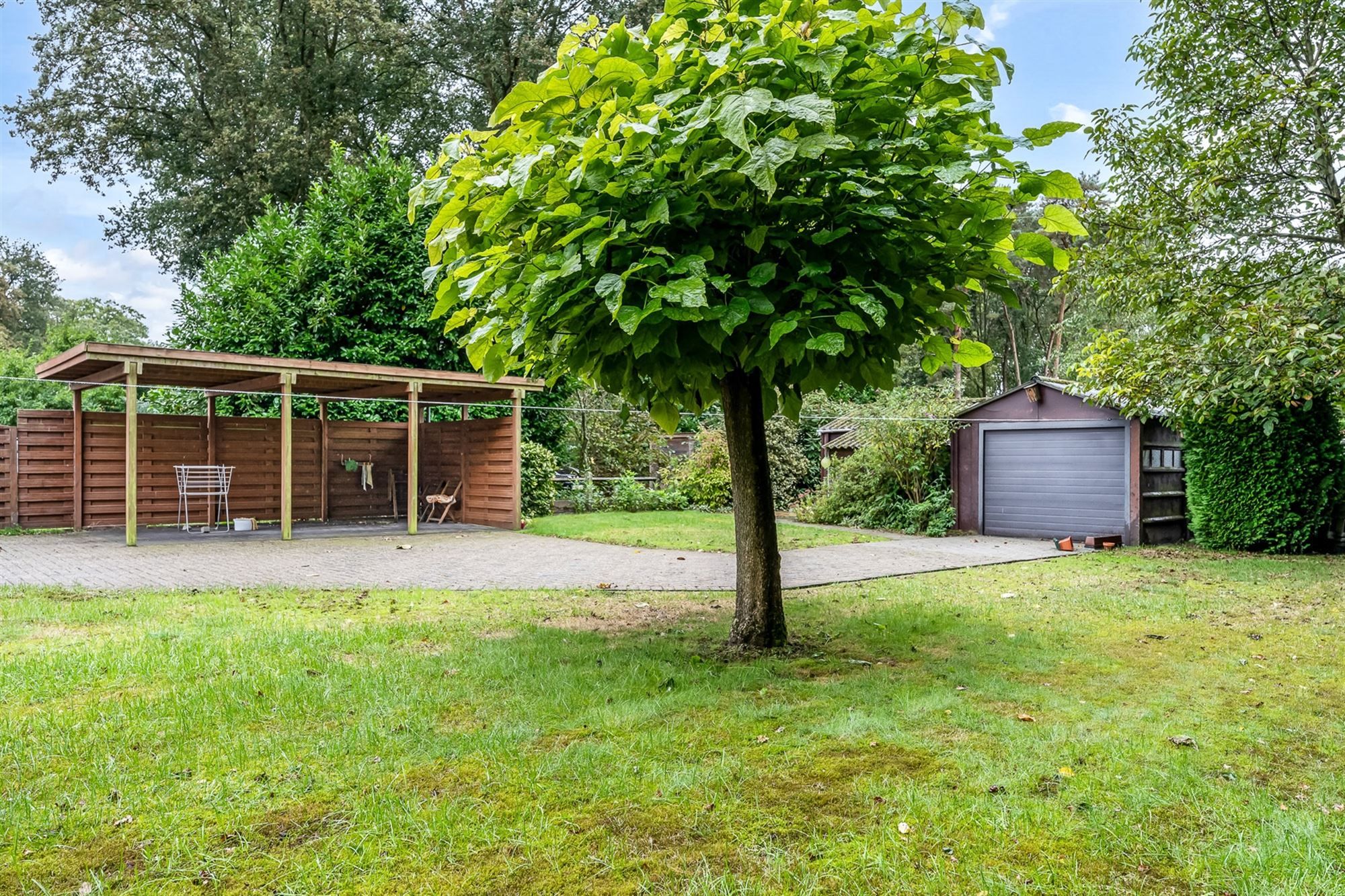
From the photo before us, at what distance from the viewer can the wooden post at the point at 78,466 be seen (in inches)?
457

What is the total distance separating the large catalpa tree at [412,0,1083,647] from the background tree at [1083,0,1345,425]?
17.5 ft

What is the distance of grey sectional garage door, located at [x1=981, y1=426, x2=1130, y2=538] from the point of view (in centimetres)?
1073

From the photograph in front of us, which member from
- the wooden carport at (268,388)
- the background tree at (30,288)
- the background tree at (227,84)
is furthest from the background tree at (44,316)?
the wooden carport at (268,388)

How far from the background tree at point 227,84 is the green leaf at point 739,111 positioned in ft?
51.2

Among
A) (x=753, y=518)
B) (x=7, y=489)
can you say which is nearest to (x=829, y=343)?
(x=753, y=518)

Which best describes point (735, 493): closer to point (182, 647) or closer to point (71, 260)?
point (182, 647)

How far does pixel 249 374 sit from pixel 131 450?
6.24 ft

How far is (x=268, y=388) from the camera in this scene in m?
12.2

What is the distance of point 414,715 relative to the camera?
125 inches


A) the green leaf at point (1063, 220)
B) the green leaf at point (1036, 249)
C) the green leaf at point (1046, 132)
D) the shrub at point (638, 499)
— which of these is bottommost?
the shrub at point (638, 499)

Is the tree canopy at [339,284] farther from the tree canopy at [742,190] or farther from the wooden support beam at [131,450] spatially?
the tree canopy at [742,190]

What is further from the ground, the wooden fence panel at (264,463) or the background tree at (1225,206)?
the background tree at (1225,206)

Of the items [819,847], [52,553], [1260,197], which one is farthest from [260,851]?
[1260,197]

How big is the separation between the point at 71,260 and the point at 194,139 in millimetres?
17308
